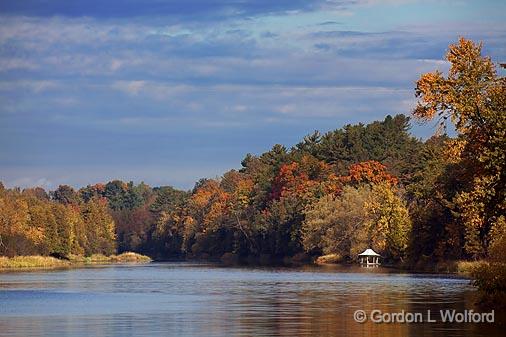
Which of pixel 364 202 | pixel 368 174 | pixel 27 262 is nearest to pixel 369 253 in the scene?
pixel 364 202

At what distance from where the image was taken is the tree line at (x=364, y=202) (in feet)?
136

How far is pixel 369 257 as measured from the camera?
114562mm

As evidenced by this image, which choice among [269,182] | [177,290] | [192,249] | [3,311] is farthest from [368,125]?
[3,311]

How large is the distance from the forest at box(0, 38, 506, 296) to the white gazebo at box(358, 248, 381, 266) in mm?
1567

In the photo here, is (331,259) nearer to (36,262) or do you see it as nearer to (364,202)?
(364,202)

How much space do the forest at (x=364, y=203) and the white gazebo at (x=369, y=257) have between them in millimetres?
1567

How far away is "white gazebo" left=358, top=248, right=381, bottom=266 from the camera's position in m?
111

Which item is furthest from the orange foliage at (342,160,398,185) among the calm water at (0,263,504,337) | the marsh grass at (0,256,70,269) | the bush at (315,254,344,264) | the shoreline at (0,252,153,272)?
the calm water at (0,263,504,337)

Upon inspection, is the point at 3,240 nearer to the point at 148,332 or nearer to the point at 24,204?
the point at 24,204

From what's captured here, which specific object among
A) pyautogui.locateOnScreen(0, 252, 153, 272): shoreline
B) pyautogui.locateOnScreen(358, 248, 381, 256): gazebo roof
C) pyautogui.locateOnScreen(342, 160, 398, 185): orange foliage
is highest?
pyautogui.locateOnScreen(342, 160, 398, 185): orange foliage

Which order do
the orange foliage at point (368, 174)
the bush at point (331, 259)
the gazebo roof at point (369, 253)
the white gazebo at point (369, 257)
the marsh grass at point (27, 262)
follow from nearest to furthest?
1. the gazebo roof at point (369, 253)
2. the white gazebo at point (369, 257)
3. the marsh grass at point (27, 262)
4. the bush at point (331, 259)
5. the orange foliage at point (368, 174)

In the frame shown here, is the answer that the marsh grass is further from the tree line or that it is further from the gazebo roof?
the gazebo roof

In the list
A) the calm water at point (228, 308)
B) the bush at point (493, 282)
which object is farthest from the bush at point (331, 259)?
the bush at point (493, 282)

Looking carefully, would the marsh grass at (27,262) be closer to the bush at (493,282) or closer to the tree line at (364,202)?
the tree line at (364,202)
